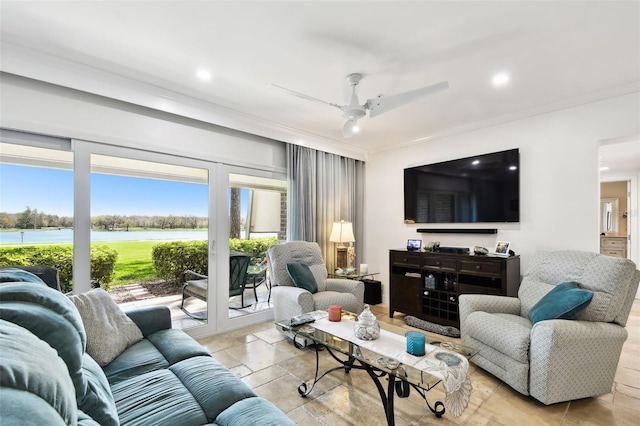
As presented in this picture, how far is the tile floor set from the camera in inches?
78.0

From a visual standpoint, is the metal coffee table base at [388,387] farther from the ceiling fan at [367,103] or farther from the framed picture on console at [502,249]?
the framed picture on console at [502,249]

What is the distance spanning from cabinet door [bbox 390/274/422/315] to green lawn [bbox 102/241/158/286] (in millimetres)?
2944

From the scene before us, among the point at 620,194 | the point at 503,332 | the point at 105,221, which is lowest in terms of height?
the point at 503,332

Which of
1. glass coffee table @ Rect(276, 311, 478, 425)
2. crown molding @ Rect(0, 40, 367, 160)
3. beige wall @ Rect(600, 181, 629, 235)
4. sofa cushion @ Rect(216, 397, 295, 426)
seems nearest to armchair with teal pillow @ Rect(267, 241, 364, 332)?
glass coffee table @ Rect(276, 311, 478, 425)

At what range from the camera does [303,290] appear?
3162mm

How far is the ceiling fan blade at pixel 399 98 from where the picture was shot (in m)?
2.18

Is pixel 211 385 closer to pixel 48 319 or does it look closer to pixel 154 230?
pixel 48 319

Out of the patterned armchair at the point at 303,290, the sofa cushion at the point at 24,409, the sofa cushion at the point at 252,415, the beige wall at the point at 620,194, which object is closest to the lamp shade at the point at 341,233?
the patterned armchair at the point at 303,290

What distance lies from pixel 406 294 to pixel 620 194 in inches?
219

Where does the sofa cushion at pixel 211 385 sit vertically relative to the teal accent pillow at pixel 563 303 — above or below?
below

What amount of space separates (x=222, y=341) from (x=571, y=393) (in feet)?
9.95

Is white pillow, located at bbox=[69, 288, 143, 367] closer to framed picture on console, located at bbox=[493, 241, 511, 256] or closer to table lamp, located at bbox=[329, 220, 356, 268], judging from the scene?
table lamp, located at bbox=[329, 220, 356, 268]

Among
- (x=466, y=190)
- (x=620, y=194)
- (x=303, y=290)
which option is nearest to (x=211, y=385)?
(x=303, y=290)

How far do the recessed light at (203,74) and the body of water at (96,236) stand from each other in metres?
1.66
